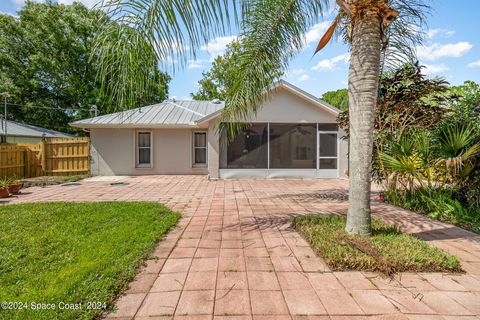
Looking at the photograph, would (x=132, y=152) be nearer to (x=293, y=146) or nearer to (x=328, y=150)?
(x=293, y=146)

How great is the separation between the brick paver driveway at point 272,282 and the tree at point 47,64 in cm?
1941

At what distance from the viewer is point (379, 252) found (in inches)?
139

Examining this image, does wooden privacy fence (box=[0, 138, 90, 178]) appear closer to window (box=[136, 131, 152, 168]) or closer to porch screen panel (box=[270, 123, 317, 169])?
window (box=[136, 131, 152, 168])

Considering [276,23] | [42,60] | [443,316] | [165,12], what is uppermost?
[42,60]

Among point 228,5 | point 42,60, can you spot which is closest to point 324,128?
point 228,5

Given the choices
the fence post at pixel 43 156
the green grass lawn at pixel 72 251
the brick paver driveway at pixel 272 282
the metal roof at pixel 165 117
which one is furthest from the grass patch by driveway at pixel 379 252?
the fence post at pixel 43 156

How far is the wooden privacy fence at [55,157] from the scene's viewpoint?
13680mm

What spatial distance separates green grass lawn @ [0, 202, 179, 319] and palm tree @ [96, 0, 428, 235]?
1971 mm

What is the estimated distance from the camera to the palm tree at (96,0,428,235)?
2.42 metres

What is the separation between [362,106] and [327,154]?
9.31 m

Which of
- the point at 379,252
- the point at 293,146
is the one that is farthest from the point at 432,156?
the point at 293,146

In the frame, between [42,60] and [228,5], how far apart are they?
27015 millimetres

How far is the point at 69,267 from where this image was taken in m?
3.30

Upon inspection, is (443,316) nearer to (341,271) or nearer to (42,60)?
(341,271)
